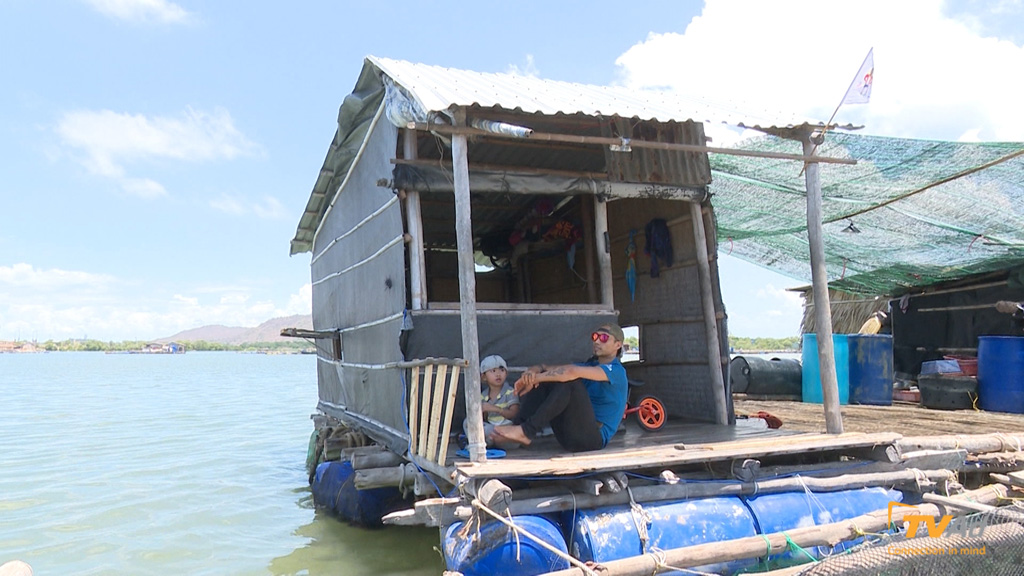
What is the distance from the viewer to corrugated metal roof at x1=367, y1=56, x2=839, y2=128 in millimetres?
4730

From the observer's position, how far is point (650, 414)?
21.3 ft

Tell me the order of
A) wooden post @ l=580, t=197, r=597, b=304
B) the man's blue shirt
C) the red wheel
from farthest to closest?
wooden post @ l=580, t=197, r=597, b=304 < the red wheel < the man's blue shirt

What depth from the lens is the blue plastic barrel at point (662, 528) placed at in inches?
158

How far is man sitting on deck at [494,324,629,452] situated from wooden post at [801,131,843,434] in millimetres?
1655

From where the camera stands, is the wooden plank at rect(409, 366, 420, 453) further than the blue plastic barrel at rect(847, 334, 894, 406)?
No

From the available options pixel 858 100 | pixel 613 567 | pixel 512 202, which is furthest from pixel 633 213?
pixel 613 567

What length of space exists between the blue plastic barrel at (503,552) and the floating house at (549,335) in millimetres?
12

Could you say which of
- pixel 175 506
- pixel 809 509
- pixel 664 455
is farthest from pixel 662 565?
pixel 175 506

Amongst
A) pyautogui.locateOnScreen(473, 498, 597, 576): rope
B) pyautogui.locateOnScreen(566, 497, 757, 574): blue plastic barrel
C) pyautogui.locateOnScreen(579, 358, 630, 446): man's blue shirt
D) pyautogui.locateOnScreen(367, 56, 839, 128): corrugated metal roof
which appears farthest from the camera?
pyautogui.locateOnScreen(579, 358, 630, 446): man's blue shirt

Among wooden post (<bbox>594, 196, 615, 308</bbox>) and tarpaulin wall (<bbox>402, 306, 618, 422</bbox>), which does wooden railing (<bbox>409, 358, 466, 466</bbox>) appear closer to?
tarpaulin wall (<bbox>402, 306, 618, 422</bbox>)

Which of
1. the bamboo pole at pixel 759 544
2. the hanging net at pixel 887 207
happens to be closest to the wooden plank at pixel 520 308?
the hanging net at pixel 887 207

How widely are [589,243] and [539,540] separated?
15.5ft

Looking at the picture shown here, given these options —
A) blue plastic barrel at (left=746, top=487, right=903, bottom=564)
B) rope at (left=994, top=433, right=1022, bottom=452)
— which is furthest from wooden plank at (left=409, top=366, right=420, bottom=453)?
rope at (left=994, top=433, right=1022, bottom=452)

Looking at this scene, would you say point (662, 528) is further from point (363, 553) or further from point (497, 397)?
point (363, 553)
